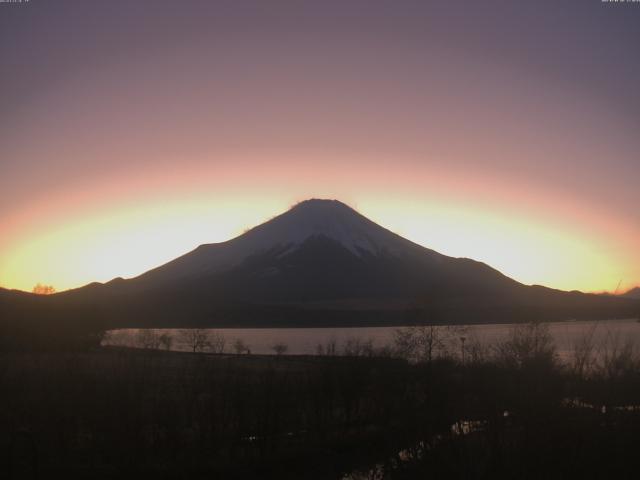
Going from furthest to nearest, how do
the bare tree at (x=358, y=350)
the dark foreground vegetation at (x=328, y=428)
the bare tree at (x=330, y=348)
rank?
the bare tree at (x=330, y=348), the bare tree at (x=358, y=350), the dark foreground vegetation at (x=328, y=428)

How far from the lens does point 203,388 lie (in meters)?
24.2

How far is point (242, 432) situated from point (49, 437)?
17.6 ft

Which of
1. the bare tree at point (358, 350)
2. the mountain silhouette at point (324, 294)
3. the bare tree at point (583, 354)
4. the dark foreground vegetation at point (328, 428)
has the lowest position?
the dark foreground vegetation at point (328, 428)

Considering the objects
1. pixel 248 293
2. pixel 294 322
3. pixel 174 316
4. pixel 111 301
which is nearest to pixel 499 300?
pixel 294 322

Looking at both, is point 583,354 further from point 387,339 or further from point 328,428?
point 387,339

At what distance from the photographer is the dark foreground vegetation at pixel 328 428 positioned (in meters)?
12.8

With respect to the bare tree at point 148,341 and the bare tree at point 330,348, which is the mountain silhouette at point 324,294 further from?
the bare tree at point 330,348

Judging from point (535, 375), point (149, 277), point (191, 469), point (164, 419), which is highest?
point (149, 277)

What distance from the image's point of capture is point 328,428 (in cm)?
2172

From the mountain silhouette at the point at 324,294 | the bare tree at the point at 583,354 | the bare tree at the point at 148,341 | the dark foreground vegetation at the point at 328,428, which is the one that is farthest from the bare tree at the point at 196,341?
the bare tree at the point at 583,354

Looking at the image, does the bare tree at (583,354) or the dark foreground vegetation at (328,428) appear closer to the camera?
the dark foreground vegetation at (328,428)

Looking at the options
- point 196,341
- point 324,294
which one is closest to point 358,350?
point 196,341

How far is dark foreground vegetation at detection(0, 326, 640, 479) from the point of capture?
502 inches

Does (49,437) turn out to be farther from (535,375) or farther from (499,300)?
(499,300)
